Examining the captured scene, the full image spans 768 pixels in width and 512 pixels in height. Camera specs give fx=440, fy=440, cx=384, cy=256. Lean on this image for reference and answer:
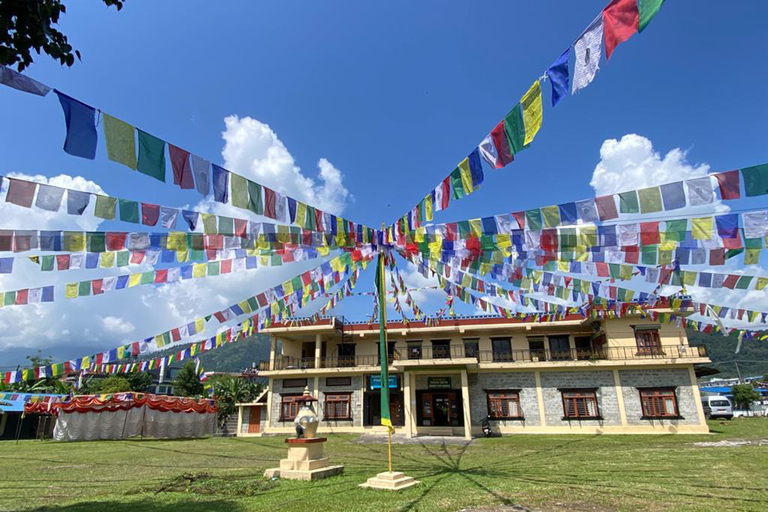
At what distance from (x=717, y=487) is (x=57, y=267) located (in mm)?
12938

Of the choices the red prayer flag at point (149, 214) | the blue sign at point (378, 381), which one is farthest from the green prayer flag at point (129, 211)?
the blue sign at point (378, 381)

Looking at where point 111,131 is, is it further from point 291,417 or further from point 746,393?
point 746,393

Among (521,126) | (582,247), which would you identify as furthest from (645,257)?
(521,126)

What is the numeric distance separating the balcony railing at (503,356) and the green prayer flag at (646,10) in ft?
64.1

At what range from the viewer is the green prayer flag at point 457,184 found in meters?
7.06

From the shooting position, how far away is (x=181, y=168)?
610cm

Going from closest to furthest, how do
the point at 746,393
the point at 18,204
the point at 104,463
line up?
the point at 18,204 → the point at 104,463 → the point at 746,393

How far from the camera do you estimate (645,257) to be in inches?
358

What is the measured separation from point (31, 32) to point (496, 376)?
23452 millimetres

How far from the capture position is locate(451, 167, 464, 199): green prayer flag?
23.2 feet

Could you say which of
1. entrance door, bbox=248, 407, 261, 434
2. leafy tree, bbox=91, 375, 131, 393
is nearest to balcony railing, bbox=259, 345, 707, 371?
entrance door, bbox=248, 407, 261, 434

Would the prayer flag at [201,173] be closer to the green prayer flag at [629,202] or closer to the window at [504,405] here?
the green prayer flag at [629,202]

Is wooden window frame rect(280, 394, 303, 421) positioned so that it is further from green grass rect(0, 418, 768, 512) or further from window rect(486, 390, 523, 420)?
green grass rect(0, 418, 768, 512)

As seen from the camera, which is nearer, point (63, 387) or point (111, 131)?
point (111, 131)
